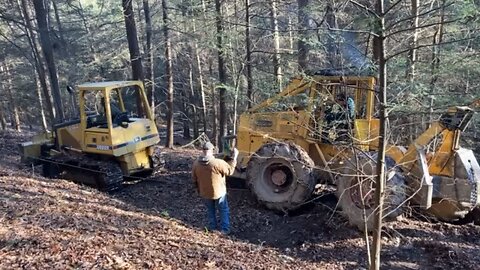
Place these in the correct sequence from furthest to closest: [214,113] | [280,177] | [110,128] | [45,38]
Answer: [214,113] < [45,38] < [110,128] < [280,177]

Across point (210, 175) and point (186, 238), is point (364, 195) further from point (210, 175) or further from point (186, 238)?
point (186, 238)

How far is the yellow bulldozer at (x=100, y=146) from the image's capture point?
10.6 m

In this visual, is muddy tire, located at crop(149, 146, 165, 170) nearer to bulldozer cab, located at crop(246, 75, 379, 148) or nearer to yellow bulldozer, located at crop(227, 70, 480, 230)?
yellow bulldozer, located at crop(227, 70, 480, 230)

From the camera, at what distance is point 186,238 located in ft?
20.8

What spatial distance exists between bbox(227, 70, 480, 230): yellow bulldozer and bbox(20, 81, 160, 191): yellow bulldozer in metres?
2.84

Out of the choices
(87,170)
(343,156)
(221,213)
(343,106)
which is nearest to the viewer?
(343,156)

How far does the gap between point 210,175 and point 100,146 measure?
433 centimetres

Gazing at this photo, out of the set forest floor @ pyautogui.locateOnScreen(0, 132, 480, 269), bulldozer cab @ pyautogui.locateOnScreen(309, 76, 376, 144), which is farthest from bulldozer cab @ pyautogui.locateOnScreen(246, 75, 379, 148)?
forest floor @ pyautogui.locateOnScreen(0, 132, 480, 269)

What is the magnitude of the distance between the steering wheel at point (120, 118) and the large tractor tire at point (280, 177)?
3.72 meters

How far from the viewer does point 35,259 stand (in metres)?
4.87

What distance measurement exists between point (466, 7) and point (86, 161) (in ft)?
30.8

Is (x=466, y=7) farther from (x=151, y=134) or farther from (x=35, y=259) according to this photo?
Answer: (x=151, y=134)

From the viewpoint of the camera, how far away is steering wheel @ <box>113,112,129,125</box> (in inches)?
432

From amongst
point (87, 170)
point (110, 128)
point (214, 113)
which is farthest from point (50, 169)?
point (214, 113)
